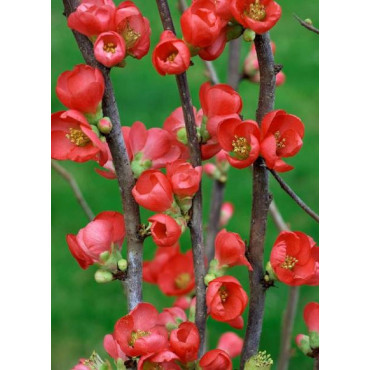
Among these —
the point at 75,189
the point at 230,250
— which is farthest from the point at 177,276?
the point at 230,250

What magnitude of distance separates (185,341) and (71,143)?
0.23 meters

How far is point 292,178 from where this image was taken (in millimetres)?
2582

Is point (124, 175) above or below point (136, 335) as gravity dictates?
above

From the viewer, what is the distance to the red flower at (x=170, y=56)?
26.0 inches

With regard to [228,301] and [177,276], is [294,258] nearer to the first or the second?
[228,301]

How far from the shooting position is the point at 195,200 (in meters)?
0.72

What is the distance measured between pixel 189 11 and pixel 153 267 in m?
0.56

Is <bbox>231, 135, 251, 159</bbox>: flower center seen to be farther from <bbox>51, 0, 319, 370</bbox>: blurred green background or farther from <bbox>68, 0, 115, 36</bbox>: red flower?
<bbox>51, 0, 319, 370</bbox>: blurred green background

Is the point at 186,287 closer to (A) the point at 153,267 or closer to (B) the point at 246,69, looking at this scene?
(A) the point at 153,267

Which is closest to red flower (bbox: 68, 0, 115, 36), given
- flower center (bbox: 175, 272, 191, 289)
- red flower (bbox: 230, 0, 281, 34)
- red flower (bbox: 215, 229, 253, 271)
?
red flower (bbox: 230, 0, 281, 34)

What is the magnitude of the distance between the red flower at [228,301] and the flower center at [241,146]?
0.12 metres

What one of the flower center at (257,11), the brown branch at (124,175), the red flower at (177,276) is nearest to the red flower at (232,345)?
the red flower at (177,276)

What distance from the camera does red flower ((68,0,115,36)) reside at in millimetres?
654
